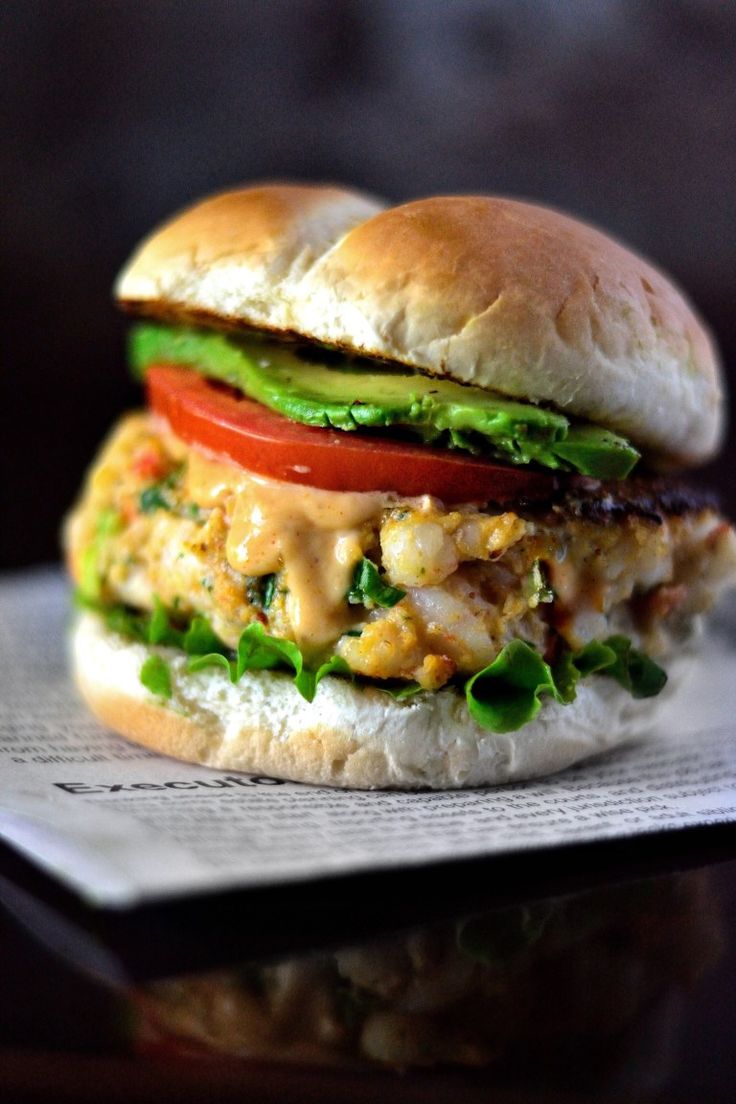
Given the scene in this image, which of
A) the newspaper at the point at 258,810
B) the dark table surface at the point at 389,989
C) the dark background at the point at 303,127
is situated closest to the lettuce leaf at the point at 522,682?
the newspaper at the point at 258,810

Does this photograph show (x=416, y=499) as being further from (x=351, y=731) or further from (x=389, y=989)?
(x=389, y=989)

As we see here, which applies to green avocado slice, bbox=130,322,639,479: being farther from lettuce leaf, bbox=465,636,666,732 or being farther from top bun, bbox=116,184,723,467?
lettuce leaf, bbox=465,636,666,732

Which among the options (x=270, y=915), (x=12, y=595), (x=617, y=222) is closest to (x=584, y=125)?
(x=617, y=222)

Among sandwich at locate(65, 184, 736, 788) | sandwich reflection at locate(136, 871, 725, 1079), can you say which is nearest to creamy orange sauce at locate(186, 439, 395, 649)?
sandwich at locate(65, 184, 736, 788)

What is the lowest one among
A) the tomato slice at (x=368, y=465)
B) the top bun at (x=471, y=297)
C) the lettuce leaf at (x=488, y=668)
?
the lettuce leaf at (x=488, y=668)

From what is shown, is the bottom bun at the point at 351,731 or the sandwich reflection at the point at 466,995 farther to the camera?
the bottom bun at the point at 351,731

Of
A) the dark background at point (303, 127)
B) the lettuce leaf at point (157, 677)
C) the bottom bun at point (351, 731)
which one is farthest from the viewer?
the dark background at point (303, 127)

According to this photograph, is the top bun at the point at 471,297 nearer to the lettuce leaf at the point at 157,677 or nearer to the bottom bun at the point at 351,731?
the bottom bun at the point at 351,731
